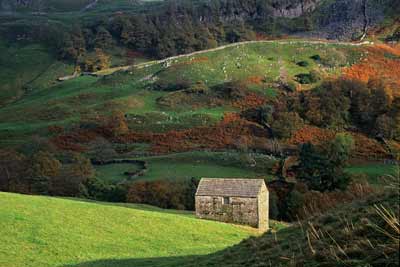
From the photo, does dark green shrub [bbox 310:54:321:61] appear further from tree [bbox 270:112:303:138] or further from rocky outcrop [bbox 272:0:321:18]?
rocky outcrop [bbox 272:0:321:18]

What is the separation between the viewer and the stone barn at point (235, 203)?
34812mm

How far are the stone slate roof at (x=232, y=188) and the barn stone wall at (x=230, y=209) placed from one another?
30 cm

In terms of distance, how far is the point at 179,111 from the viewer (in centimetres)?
A: 8325

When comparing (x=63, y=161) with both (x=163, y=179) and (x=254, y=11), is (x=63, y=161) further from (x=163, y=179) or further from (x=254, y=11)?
(x=254, y=11)

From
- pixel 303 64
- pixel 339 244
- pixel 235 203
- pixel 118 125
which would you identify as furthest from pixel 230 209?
pixel 303 64

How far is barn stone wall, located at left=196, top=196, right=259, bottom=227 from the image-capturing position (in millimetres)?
34812

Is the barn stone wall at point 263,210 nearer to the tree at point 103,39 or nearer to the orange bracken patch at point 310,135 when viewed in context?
the orange bracken patch at point 310,135

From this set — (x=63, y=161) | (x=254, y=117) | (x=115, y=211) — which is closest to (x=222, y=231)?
(x=115, y=211)

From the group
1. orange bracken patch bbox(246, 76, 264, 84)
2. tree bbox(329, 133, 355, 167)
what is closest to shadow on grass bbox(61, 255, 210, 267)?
tree bbox(329, 133, 355, 167)

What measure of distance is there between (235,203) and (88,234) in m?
15.0

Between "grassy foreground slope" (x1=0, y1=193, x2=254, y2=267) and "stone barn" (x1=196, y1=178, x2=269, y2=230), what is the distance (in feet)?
21.1

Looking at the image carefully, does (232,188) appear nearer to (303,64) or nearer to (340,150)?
(340,150)

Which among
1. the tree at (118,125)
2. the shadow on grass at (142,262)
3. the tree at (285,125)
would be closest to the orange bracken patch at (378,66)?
the tree at (285,125)

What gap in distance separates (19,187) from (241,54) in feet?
225
